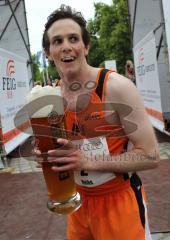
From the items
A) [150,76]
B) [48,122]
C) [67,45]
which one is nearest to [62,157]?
[48,122]

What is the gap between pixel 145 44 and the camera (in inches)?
308

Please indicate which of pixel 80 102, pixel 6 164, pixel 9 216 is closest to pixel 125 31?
pixel 6 164

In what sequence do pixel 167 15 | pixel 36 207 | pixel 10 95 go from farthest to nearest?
pixel 10 95, pixel 167 15, pixel 36 207

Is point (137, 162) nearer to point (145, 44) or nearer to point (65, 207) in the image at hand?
point (65, 207)

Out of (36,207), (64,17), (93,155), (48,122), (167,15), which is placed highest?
(167,15)

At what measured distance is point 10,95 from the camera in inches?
293

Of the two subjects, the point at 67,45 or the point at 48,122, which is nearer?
the point at 48,122

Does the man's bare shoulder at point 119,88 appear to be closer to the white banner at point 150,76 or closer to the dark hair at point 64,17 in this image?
the dark hair at point 64,17

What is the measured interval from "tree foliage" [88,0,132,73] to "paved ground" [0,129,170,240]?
26145 mm

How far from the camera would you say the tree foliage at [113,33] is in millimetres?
35062

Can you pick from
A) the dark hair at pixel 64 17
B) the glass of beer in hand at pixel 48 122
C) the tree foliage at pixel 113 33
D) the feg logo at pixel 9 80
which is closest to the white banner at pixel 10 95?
the feg logo at pixel 9 80

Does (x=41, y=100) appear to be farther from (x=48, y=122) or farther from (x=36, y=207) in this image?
(x=36, y=207)

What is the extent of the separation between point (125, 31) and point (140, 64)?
87.0ft

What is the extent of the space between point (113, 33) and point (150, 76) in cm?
2847
